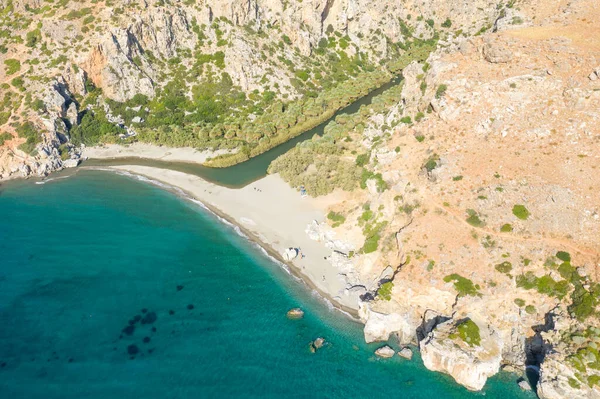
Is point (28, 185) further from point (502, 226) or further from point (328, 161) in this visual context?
point (502, 226)

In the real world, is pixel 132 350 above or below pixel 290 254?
below

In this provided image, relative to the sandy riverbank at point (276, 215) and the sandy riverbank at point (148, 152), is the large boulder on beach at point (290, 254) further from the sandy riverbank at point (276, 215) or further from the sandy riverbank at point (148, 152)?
the sandy riverbank at point (148, 152)

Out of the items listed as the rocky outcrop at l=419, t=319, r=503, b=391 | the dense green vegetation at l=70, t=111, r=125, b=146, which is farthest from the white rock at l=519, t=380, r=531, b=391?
the dense green vegetation at l=70, t=111, r=125, b=146

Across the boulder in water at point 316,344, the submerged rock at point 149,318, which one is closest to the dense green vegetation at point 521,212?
the boulder in water at point 316,344

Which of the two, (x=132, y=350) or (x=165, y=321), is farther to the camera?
(x=165, y=321)

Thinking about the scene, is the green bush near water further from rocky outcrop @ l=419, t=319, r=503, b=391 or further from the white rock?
the white rock

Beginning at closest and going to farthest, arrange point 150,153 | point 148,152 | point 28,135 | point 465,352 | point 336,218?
point 465,352 → point 336,218 → point 28,135 → point 150,153 → point 148,152

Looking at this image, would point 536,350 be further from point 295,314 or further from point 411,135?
point 411,135

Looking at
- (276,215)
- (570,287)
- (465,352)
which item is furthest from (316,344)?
(570,287)
